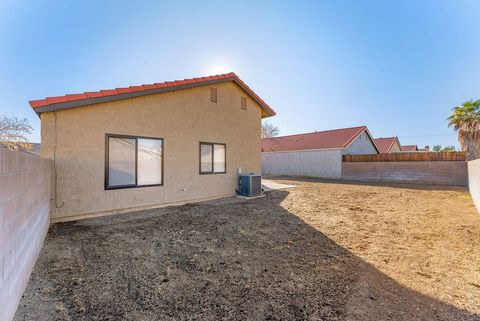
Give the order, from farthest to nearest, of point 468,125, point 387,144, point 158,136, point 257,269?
point 387,144, point 468,125, point 158,136, point 257,269

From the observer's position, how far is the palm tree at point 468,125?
16016mm

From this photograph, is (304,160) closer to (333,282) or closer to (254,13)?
(254,13)

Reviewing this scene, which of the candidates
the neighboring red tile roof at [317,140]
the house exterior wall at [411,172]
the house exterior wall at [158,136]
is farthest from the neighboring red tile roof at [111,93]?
the neighboring red tile roof at [317,140]

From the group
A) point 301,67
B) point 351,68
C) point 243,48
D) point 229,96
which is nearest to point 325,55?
point 301,67

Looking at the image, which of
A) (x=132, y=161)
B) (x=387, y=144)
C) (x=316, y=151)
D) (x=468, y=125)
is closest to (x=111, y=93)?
(x=132, y=161)

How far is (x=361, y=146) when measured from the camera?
65.9 feet

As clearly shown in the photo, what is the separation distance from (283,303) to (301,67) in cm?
1173

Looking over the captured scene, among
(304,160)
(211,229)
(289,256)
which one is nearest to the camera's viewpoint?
(289,256)

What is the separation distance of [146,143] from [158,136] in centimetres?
44

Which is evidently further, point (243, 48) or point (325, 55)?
point (325, 55)

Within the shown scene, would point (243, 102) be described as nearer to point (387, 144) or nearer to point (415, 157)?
point (415, 157)

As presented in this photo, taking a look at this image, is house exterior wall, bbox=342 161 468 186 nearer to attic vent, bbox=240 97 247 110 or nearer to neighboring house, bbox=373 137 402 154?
neighboring house, bbox=373 137 402 154

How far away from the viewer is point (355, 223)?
224 inches

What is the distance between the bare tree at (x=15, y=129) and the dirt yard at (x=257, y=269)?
12.1 meters
